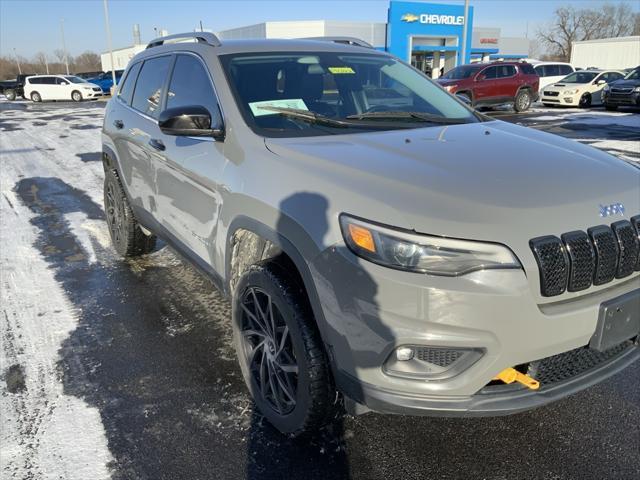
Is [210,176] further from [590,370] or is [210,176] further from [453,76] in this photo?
[453,76]

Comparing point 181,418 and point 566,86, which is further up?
point 566,86

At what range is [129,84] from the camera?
4824 millimetres

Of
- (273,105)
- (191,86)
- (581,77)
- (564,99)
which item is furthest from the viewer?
(581,77)

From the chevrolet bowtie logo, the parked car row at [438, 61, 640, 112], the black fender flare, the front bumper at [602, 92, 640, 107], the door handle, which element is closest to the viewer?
the black fender flare

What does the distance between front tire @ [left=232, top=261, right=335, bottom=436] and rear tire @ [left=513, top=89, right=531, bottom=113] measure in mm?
18902

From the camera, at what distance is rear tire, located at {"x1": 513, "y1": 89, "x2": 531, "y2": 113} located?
63.4 feet

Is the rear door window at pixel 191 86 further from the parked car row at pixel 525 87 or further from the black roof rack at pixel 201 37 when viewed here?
the parked car row at pixel 525 87

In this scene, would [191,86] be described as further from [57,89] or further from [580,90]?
[57,89]

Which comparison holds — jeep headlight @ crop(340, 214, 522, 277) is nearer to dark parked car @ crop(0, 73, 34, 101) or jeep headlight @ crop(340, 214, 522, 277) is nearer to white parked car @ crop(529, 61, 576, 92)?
white parked car @ crop(529, 61, 576, 92)

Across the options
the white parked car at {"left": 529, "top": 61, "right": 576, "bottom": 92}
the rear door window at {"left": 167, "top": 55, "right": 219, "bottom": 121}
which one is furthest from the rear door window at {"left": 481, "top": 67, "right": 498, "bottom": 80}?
the rear door window at {"left": 167, "top": 55, "right": 219, "bottom": 121}

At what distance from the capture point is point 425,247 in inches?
76.4

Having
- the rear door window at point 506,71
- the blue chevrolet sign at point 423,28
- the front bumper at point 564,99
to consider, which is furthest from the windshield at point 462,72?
the blue chevrolet sign at point 423,28

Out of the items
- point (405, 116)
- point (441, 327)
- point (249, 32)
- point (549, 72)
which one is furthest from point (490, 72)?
point (249, 32)

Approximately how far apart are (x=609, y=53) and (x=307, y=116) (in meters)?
49.2
